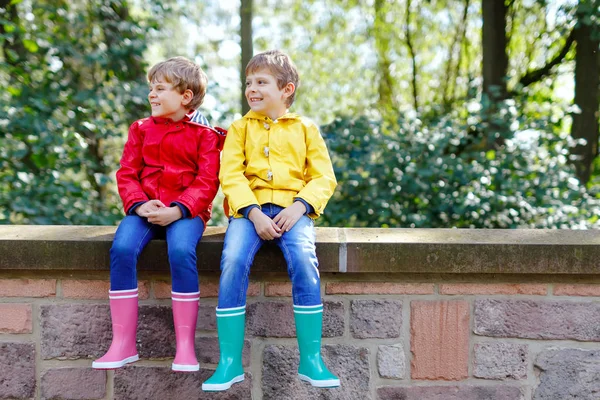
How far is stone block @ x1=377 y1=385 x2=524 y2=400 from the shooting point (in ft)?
8.55

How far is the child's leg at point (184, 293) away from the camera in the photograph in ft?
7.73

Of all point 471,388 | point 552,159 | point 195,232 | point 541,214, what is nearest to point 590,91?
point 552,159

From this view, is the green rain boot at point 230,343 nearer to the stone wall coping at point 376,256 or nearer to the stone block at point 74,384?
the stone wall coping at point 376,256

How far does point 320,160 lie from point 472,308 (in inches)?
34.2

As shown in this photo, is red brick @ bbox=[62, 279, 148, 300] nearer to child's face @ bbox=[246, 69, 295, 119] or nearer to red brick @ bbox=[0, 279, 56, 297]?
red brick @ bbox=[0, 279, 56, 297]

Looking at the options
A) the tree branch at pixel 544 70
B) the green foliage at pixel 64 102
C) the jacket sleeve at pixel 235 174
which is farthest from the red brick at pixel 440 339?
the tree branch at pixel 544 70

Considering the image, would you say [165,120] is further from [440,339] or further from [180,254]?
[440,339]

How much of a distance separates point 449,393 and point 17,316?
1.80m

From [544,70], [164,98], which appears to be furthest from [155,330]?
[544,70]

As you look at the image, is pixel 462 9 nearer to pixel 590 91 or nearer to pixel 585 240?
pixel 590 91

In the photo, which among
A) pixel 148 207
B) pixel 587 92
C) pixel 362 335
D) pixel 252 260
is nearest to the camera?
pixel 252 260

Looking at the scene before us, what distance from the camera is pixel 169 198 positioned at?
2.58 meters

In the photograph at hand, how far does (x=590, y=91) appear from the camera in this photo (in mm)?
6703

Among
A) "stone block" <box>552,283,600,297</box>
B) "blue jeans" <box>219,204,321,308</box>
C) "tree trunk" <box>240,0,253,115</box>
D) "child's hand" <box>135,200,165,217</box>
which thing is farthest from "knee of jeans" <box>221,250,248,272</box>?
"tree trunk" <box>240,0,253,115</box>
